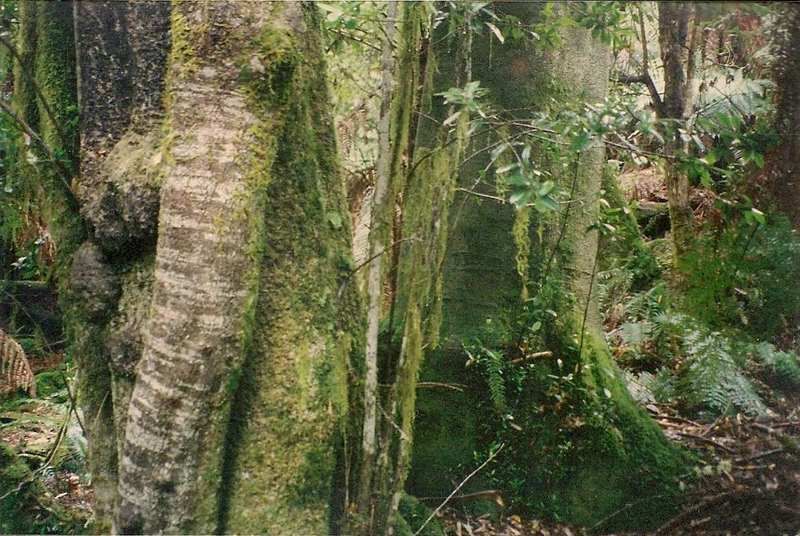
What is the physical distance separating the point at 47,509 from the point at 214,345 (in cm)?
226

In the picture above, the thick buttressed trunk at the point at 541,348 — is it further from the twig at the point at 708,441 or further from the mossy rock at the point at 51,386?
the mossy rock at the point at 51,386

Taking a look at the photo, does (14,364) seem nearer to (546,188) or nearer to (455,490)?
(455,490)

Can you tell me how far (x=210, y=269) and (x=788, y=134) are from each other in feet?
11.2

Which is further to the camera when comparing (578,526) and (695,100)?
(695,100)

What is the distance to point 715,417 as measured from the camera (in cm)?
459

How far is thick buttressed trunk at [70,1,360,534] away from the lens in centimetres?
242

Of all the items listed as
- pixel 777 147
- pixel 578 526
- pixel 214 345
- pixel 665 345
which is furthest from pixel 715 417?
pixel 214 345

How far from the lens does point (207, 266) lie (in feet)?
7.88

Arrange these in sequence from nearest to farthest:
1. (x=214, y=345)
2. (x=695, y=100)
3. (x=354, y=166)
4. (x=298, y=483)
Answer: (x=214, y=345), (x=298, y=483), (x=354, y=166), (x=695, y=100)

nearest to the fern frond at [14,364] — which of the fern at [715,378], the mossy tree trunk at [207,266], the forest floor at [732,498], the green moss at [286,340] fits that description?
the mossy tree trunk at [207,266]

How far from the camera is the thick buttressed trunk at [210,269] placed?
242cm

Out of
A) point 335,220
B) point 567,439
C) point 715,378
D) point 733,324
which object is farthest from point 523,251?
point 733,324

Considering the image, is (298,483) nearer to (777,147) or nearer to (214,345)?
(214,345)

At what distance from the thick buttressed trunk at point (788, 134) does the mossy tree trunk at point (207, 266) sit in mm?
2548
